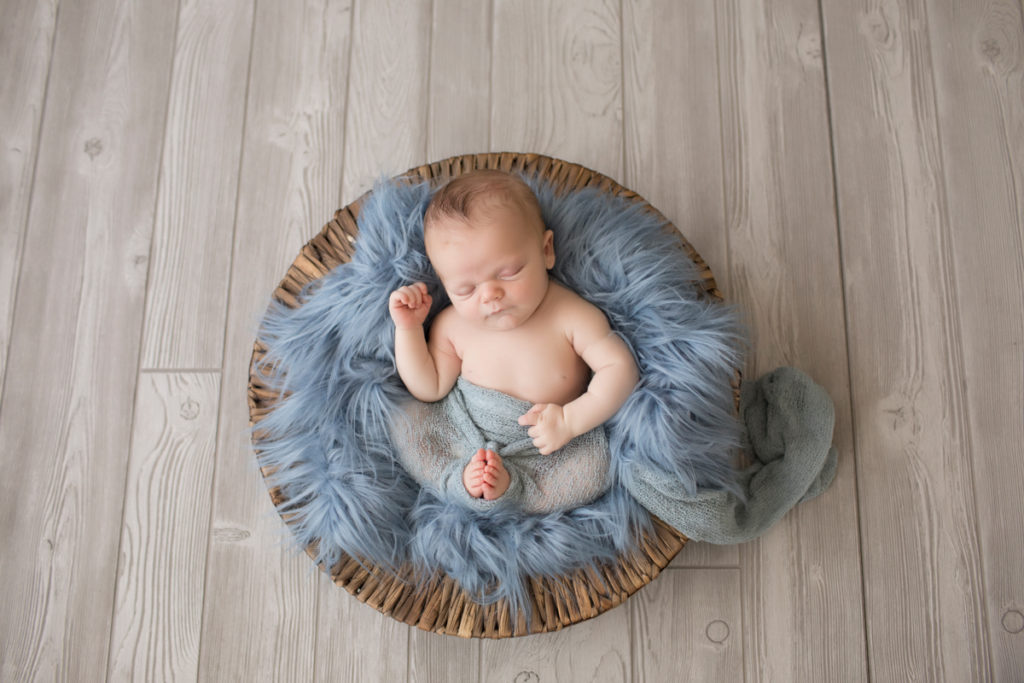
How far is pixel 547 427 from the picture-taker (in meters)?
1.18

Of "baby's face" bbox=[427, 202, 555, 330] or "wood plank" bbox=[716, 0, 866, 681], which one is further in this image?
"wood plank" bbox=[716, 0, 866, 681]

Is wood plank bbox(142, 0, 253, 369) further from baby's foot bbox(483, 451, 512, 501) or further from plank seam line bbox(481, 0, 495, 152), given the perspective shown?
baby's foot bbox(483, 451, 512, 501)

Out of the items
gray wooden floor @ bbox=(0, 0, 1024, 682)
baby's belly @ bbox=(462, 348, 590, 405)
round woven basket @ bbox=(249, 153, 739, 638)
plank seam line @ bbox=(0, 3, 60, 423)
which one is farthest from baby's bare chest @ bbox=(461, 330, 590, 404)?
plank seam line @ bbox=(0, 3, 60, 423)

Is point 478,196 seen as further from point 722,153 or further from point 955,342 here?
point 955,342

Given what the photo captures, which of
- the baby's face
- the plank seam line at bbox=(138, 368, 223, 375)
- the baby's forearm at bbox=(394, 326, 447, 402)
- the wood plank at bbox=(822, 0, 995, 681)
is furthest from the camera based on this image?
the plank seam line at bbox=(138, 368, 223, 375)

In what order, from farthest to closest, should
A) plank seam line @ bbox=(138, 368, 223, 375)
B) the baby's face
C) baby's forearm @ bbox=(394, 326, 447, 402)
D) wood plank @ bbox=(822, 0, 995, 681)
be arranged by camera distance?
plank seam line @ bbox=(138, 368, 223, 375)
wood plank @ bbox=(822, 0, 995, 681)
baby's forearm @ bbox=(394, 326, 447, 402)
the baby's face

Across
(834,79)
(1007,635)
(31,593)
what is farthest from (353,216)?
(1007,635)

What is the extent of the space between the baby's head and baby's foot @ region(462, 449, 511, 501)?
8.1 inches

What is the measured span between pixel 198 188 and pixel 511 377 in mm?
780

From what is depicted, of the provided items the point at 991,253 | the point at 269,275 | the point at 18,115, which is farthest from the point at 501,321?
the point at 18,115

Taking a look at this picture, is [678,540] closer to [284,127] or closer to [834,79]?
[834,79]

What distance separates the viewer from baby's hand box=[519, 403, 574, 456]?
3.88ft

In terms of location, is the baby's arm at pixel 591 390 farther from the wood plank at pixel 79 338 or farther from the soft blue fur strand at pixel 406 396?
the wood plank at pixel 79 338

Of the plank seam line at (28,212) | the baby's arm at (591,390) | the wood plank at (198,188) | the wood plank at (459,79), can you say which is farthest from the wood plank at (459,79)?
the plank seam line at (28,212)
